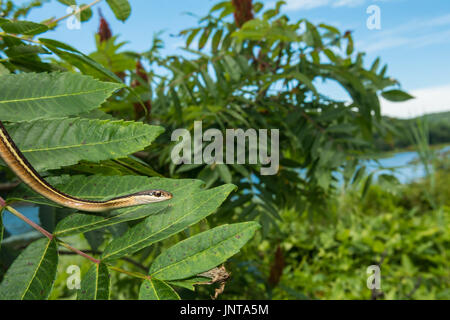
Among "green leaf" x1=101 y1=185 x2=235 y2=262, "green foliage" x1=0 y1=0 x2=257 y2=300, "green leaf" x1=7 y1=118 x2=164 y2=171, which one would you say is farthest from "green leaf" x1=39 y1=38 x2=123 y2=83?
"green leaf" x1=101 y1=185 x2=235 y2=262

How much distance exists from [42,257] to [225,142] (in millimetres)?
764

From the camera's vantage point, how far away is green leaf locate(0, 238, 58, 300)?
398 mm

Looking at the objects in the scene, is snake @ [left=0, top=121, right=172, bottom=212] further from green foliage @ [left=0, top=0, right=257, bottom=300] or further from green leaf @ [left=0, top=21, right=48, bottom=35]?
green leaf @ [left=0, top=21, right=48, bottom=35]

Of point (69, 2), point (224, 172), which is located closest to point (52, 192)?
point (69, 2)

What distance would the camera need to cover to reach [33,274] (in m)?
0.41

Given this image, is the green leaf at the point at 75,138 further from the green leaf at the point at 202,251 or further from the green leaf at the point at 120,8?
the green leaf at the point at 120,8

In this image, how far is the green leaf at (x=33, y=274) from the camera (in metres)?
0.40

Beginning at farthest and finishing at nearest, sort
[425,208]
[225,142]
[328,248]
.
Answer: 1. [425,208]
2. [328,248]
3. [225,142]

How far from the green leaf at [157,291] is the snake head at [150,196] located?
9 cm

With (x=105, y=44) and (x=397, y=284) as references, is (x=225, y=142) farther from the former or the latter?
(x=397, y=284)

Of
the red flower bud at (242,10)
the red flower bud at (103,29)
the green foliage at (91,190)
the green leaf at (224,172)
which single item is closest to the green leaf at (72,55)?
the green foliage at (91,190)

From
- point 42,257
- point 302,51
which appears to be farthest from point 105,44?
point 42,257

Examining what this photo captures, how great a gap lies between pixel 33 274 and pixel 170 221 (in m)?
0.16
